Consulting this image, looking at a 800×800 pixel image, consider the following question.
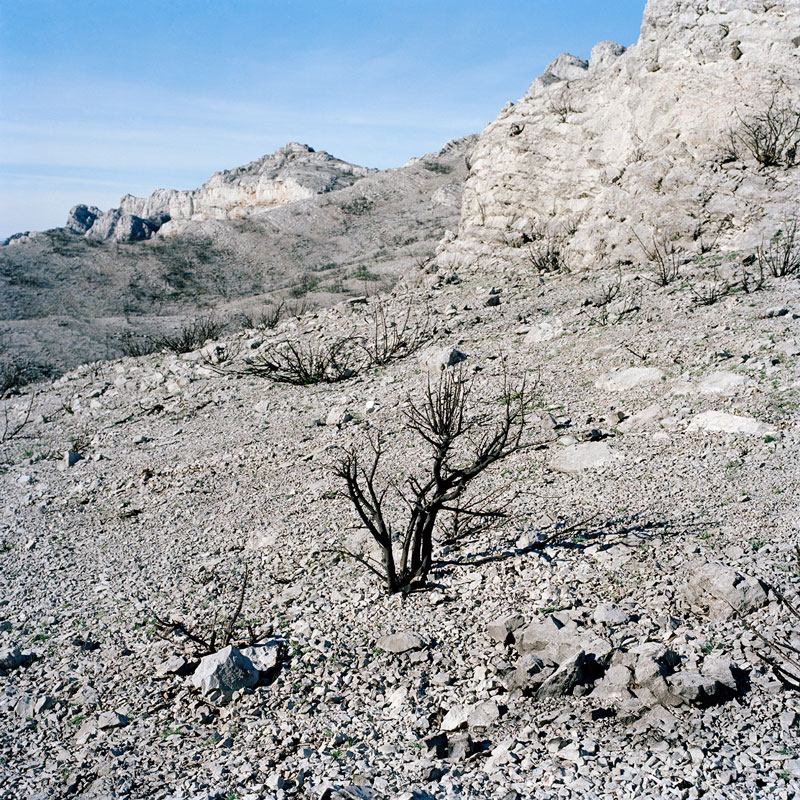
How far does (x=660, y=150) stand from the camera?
9.73 m

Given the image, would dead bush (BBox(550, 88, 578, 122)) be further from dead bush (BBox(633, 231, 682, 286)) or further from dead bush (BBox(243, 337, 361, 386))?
dead bush (BBox(243, 337, 361, 386))

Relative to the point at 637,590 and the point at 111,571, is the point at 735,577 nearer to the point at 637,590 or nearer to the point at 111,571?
the point at 637,590

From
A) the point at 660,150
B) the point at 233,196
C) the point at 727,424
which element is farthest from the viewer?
the point at 233,196

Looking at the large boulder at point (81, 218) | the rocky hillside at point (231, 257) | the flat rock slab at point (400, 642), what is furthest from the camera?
the large boulder at point (81, 218)

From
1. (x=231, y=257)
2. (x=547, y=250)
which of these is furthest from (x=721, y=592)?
(x=231, y=257)

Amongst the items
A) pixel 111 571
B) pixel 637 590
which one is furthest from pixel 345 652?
pixel 111 571

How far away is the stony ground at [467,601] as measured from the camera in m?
2.39

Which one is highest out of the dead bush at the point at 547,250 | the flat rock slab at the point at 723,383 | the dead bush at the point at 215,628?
the dead bush at the point at 547,250

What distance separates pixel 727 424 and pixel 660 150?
657 centimetres

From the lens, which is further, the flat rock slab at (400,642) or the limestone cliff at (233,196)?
the limestone cliff at (233,196)

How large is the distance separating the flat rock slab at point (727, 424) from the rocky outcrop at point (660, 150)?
4565 millimetres

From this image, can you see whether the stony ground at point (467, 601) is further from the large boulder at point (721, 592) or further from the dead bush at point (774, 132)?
the dead bush at point (774, 132)

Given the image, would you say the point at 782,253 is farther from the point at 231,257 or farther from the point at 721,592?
the point at 231,257


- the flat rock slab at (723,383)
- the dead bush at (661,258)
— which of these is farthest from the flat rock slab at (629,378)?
the dead bush at (661,258)
